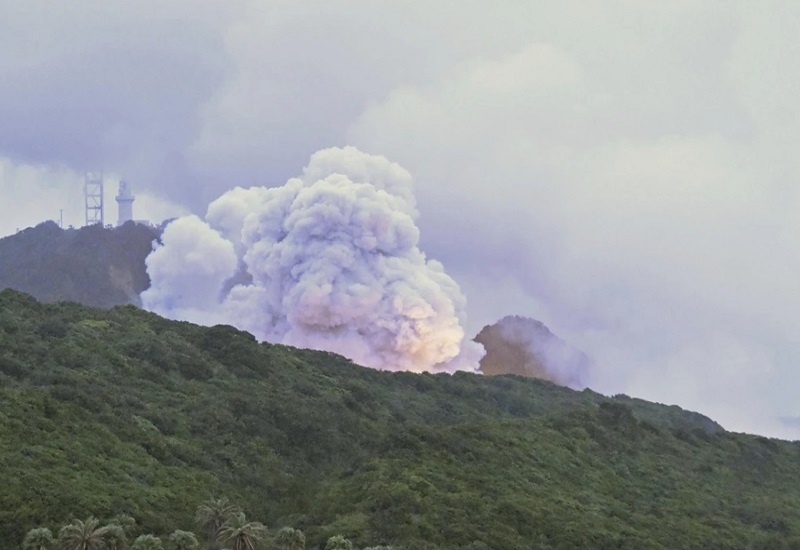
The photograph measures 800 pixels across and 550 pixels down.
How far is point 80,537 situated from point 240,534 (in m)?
6.58

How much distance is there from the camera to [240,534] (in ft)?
146

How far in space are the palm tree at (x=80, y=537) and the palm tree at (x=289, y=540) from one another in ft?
26.1

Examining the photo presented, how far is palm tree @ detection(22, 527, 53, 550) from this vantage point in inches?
1649

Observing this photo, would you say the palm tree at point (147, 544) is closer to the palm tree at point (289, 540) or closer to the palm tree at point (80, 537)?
the palm tree at point (80, 537)

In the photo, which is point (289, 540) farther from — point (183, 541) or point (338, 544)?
point (183, 541)

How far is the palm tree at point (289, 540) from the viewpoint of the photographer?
46.2 metres

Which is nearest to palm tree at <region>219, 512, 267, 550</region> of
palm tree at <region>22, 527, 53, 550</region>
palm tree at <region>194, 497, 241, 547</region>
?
palm tree at <region>194, 497, 241, 547</region>

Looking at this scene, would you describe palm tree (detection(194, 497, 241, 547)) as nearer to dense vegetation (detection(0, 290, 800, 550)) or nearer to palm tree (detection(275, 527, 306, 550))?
dense vegetation (detection(0, 290, 800, 550))

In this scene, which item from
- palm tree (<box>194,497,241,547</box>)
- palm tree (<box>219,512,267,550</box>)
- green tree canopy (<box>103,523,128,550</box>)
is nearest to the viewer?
green tree canopy (<box>103,523,128,550</box>)

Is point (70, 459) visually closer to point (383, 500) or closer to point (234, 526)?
point (234, 526)

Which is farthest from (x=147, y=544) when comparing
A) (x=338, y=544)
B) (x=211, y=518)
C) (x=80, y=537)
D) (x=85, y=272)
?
(x=85, y=272)

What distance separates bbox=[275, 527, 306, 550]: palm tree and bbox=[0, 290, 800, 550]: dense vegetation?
340 centimetres

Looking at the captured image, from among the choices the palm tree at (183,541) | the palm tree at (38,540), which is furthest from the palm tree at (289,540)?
the palm tree at (38,540)

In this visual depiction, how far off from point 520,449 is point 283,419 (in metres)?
15.5
